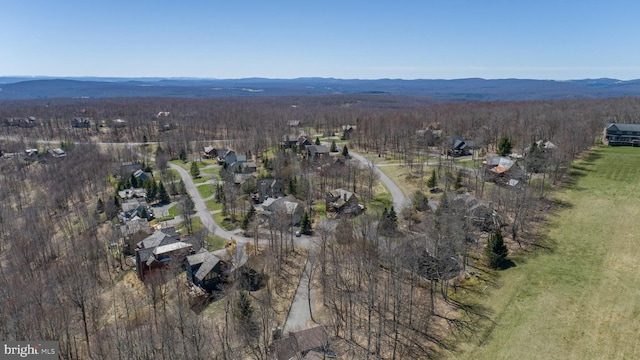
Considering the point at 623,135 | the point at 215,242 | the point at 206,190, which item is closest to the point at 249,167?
the point at 206,190

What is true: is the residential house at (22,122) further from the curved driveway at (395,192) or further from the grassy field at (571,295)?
the grassy field at (571,295)

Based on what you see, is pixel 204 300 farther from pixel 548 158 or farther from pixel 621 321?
pixel 548 158

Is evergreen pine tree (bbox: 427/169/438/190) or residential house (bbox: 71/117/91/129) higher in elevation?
residential house (bbox: 71/117/91/129)

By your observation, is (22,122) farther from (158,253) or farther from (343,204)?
(343,204)

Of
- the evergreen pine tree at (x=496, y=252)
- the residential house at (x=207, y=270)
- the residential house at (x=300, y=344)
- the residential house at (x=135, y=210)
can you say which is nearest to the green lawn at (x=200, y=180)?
the residential house at (x=135, y=210)

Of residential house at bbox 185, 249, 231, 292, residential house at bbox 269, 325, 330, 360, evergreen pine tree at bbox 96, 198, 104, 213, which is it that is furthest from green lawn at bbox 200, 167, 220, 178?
residential house at bbox 269, 325, 330, 360

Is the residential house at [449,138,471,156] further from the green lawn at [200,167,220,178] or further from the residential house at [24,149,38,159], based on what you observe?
the residential house at [24,149,38,159]
